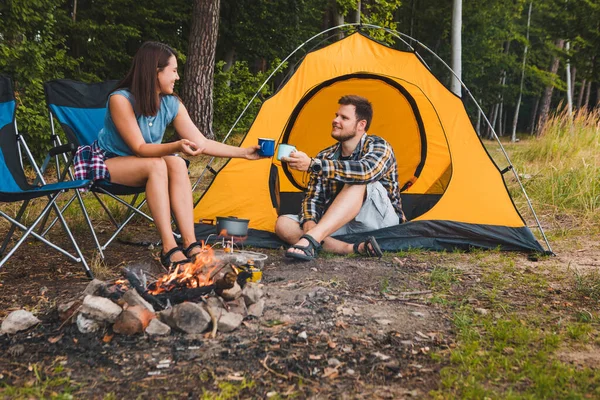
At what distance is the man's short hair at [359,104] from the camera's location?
12.1 feet

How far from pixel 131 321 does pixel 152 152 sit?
108 centimetres

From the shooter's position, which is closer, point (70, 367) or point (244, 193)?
point (70, 367)

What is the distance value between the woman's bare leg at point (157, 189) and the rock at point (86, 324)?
2.57ft

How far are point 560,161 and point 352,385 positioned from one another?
197 inches

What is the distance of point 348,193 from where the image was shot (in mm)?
3568

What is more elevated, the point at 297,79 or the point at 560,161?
the point at 297,79

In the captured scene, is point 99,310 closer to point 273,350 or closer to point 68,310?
point 68,310

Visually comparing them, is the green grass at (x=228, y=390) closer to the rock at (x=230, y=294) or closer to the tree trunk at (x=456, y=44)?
the rock at (x=230, y=294)

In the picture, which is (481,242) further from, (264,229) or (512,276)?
(264,229)

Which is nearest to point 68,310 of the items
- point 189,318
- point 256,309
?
point 189,318

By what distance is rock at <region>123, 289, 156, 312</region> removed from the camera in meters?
2.21

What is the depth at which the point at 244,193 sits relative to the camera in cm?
405

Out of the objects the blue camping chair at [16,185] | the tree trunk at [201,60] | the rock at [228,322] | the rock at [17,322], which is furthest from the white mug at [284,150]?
the tree trunk at [201,60]

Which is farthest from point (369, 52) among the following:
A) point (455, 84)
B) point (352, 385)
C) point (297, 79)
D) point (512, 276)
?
point (455, 84)
